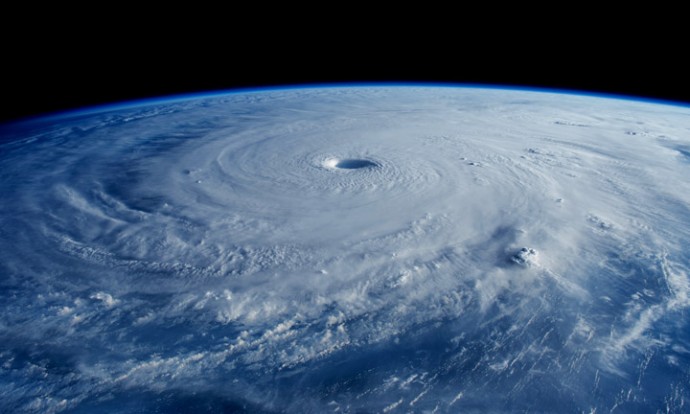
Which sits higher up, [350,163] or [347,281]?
[350,163]

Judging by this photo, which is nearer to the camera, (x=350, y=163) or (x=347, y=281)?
(x=347, y=281)

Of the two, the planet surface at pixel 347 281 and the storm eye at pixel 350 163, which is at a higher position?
the storm eye at pixel 350 163

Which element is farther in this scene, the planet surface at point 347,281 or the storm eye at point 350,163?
the storm eye at point 350,163

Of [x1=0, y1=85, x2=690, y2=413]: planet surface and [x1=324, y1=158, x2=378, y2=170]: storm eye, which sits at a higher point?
[x1=324, y1=158, x2=378, y2=170]: storm eye

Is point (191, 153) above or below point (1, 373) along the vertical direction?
above

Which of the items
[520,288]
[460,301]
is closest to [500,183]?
[520,288]

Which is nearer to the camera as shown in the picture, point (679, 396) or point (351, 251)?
point (679, 396)

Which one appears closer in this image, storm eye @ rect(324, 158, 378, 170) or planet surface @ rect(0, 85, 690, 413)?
planet surface @ rect(0, 85, 690, 413)

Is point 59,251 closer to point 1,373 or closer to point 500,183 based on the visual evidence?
point 1,373
